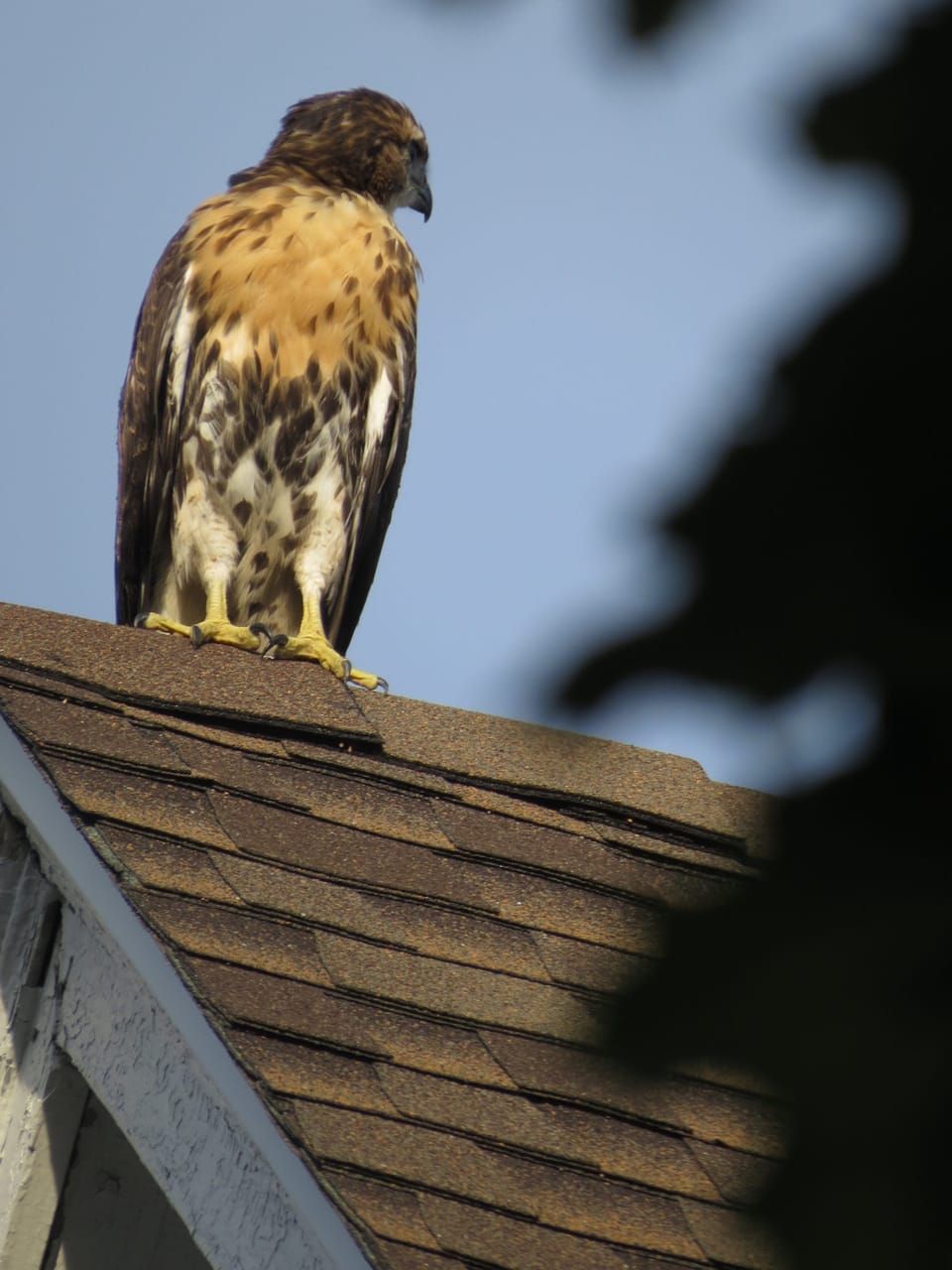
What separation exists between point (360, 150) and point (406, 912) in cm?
371

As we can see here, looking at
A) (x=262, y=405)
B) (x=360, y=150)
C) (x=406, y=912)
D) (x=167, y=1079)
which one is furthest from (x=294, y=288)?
(x=167, y=1079)

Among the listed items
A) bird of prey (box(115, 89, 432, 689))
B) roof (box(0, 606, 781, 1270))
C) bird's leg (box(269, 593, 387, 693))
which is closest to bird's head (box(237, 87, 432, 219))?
bird of prey (box(115, 89, 432, 689))

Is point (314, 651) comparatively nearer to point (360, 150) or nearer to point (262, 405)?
point (262, 405)

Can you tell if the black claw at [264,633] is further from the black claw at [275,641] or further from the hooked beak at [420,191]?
the hooked beak at [420,191]

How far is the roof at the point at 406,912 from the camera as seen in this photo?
186 centimetres

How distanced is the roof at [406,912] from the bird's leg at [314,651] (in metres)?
0.93

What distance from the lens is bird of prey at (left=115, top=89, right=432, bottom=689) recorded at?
5.04m

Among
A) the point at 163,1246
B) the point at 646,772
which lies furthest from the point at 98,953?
the point at 646,772

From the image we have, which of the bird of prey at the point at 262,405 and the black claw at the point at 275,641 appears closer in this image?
the black claw at the point at 275,641

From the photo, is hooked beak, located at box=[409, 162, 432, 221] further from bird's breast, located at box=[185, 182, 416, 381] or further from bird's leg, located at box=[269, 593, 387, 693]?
bird's leg, located at box=[269, 593, 387, 693]

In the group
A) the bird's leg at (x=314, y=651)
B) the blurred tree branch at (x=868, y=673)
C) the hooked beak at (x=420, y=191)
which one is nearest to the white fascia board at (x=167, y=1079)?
the blurred tree branch at (x=868, y=673)

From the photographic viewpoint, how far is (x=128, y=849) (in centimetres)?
228

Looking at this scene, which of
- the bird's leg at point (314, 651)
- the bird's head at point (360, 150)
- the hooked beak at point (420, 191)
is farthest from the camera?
the hooked beak at point (420, 191)

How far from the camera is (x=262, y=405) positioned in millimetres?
5039
